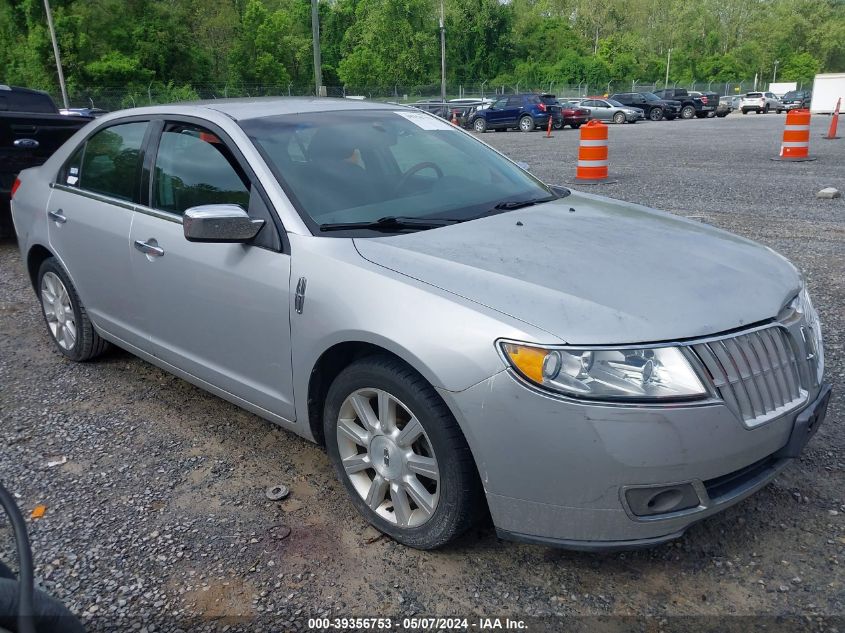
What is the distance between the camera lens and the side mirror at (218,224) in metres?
2.99

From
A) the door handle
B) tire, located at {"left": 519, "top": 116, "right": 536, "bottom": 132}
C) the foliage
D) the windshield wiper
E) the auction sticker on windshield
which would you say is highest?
the foliage

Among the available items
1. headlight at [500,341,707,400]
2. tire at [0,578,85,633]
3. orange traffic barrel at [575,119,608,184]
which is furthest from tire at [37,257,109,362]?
orange traffic barrel at [575,119,608,184]

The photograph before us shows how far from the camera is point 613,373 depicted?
228 cm

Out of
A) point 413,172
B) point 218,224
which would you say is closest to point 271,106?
point 413,172

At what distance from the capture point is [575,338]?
7.54ft

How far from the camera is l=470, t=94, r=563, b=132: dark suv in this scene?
32000mm

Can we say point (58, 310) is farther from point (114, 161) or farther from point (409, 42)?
point (409, 42)

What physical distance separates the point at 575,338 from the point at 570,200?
1.70 metres

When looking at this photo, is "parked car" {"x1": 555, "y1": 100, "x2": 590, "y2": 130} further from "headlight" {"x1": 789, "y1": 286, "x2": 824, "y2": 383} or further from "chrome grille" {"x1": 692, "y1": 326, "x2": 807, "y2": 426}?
"chrome grille" {"x1": 692, "y1": 326, "x2": 807, "y2": 426}

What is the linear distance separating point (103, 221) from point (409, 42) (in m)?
73.9

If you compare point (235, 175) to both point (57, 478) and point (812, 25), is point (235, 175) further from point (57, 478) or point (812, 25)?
point (812, 25)

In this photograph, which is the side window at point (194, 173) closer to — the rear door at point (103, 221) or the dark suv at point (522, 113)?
the rear door at point (103, 221)

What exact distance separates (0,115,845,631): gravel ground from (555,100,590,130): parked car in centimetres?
3037

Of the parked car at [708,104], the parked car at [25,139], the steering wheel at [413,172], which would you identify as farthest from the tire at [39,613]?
the parked car at [708,104]
